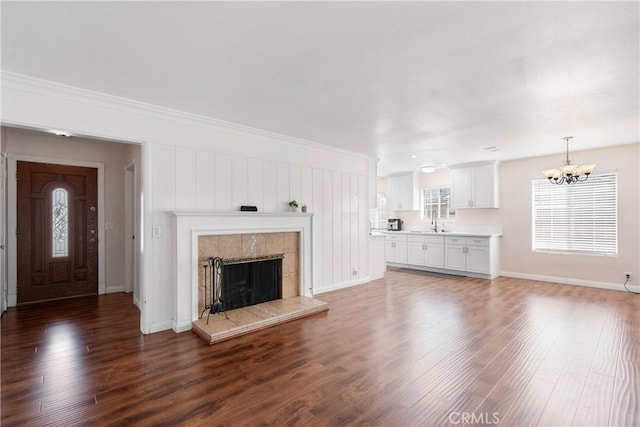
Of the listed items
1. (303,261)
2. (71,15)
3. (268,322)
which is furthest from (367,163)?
(71,15)

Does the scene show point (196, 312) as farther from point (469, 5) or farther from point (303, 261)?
point (469, 5)

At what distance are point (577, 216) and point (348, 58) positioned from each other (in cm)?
609

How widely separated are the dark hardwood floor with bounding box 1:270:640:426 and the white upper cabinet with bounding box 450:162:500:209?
3.01 meters

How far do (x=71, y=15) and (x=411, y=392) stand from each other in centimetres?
349

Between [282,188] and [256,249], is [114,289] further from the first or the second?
[282,188]

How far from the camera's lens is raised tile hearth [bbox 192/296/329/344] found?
11.0ft

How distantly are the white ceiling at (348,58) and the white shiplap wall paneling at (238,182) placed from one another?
1.88ft

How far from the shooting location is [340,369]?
106 inches

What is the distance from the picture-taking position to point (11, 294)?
450 centimetres

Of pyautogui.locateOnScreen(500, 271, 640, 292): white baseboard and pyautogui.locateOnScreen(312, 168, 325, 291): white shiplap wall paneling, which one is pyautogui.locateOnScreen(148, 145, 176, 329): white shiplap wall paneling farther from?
pyautogui.locateOnScreen(500, 271, 640, 292): white baseboard

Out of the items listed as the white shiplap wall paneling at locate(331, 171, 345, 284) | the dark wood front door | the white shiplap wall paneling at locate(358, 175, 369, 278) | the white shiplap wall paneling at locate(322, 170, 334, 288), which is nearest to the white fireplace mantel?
the white shiplap wall paneling at locate(322, 170, 334, 288)

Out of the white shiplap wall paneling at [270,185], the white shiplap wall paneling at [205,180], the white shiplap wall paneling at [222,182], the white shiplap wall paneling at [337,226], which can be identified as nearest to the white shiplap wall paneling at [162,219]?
the white shiplap wall paneling at [205,180]
